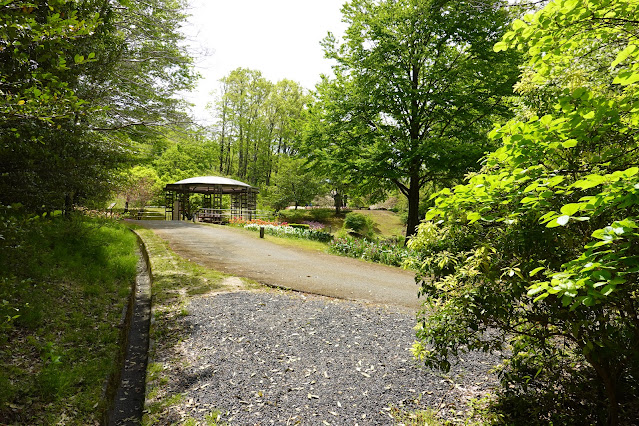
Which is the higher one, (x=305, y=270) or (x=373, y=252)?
(x=373, y=252)

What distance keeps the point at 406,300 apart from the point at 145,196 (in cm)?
2314

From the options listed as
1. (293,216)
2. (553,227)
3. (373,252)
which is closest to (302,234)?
(373,252)

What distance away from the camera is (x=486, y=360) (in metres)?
3.42

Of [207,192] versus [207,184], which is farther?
[207,192]

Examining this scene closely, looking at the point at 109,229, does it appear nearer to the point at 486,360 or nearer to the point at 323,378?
the point at 323,378

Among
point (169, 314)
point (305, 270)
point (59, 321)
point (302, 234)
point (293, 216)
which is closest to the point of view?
point (59, 321)

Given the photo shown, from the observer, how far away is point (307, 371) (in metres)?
3.18

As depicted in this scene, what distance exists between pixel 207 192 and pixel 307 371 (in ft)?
72.1

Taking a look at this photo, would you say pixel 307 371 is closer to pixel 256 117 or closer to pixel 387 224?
pixel 387 224

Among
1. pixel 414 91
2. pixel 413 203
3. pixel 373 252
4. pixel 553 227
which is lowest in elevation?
pixel 373 252

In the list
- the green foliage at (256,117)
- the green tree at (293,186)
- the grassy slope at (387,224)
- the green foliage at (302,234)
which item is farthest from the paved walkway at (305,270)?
the green foliage at (256,117)

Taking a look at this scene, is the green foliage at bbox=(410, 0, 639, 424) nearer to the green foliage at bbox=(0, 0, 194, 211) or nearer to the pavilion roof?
the green foliage at bbox=(0, 0, 194, 211)

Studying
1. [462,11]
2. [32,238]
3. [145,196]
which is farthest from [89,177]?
[145,196]

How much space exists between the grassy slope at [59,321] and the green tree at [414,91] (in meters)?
7.22
